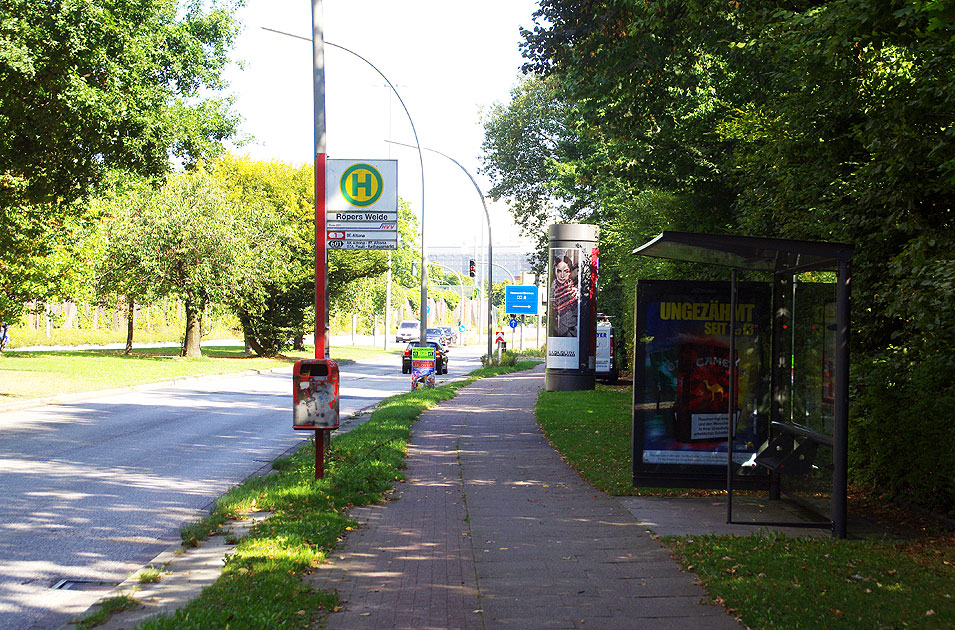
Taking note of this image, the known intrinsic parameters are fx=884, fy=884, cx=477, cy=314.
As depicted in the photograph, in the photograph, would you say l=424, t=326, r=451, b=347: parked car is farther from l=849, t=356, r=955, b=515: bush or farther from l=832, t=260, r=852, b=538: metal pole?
l=832, t=260, r=852, b=538: metal pole

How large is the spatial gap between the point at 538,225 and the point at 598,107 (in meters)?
25.9

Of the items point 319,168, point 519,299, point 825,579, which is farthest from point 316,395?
point 519,299

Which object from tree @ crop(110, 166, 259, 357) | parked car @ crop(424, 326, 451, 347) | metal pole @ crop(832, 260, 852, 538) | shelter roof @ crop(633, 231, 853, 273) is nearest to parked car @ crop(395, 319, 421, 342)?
parked car @ crop(424, 326, 451, 347)

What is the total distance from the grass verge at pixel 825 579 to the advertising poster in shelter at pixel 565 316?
17335 millimetres

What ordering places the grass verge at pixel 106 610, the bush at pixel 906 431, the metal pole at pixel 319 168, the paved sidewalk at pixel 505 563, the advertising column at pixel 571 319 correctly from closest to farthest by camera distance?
the grass verge at pixel 106 610 < the paved sidewalk at pixel 505 563 < the bush at pixel 906 431 < the metal pole at pixel 319 168 < the advertising column at pixel 571 319

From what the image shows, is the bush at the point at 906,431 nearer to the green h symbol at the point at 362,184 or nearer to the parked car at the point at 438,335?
the green h symbol at the point at 362,184

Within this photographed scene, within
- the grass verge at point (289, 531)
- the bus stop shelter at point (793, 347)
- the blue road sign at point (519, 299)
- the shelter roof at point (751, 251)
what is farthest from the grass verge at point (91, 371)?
the bus stop shelter at point (793, 347)

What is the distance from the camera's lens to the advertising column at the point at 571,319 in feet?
80.3

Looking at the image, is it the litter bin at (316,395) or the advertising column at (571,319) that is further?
the advertising column at (571,319)

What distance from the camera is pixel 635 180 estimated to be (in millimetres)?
15633

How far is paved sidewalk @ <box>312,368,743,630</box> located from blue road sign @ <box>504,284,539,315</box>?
2769 centimetres

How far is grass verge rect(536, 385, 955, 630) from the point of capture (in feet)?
16.2

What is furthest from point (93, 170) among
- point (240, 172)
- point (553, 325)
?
point (240, 172)

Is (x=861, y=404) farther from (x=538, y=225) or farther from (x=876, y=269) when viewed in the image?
(x=538, y=225)
